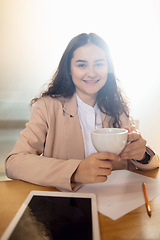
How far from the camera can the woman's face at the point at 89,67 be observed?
1167 mm

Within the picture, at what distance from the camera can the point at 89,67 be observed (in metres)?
1.17

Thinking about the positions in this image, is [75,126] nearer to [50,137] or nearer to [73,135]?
[73,135]

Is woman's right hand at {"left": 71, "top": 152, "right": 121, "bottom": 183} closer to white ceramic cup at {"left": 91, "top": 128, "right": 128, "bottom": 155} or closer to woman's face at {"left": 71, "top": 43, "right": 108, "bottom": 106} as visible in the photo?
white ceramic cup at {"left": 91, "top": 128, "right": 128, "bottom": 155}

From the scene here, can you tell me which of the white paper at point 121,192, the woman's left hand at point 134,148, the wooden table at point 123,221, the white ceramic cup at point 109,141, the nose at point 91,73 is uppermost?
the nose at point 91,73

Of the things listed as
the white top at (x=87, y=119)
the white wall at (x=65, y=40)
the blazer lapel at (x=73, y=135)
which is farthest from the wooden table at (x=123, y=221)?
the white wall at (x=65, y=40)

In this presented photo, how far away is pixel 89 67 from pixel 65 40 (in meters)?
1.23

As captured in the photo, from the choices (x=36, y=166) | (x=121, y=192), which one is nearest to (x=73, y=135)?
(x=36, y=166)

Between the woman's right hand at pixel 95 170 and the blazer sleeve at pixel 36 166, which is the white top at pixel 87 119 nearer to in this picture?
the blazer sleeve at pixel 36 166

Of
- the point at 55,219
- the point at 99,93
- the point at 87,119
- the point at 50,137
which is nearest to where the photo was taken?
the point at 55,219

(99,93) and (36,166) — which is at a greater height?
(99,93)

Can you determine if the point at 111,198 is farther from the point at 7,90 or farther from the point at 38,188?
the point at 7,90

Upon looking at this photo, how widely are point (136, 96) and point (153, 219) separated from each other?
7.07 feet

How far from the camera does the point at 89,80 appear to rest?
3.94 ft

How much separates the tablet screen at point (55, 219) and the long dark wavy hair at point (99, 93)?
2.55 feet
